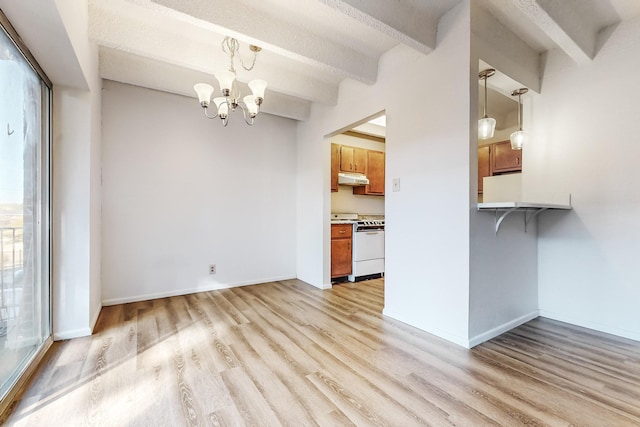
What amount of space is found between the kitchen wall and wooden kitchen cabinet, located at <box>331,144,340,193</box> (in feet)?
0.73

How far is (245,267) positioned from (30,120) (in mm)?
2703

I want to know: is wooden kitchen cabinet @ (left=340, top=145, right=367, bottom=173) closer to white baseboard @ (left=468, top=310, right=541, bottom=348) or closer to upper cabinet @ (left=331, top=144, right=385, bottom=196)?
upper cabinet @ (left=331, top=144, right=385, bottom=196)

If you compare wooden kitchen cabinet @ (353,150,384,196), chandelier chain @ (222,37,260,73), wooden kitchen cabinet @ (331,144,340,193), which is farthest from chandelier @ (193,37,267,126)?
wooden kitchen cabinet @ (353,150,384,196)

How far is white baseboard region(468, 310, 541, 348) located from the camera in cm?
218

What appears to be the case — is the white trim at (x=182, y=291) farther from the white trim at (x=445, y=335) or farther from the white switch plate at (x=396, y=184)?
the white switch plate at (x=396, y=184)

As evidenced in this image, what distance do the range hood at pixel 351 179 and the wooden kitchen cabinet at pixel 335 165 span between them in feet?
0.32

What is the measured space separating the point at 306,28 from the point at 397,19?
78 cm

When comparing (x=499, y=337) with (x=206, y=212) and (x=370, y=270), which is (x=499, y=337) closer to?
(x=370, y=270)

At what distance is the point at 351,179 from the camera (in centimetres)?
457

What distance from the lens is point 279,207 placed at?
432cm

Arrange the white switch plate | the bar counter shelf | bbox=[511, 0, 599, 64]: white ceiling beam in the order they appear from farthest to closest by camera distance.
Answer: the white switch plate → the bar counter shelf → bbox=[511, 0, 599, 64]: white ceiling beam

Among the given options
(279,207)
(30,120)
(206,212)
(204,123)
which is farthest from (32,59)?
(279,207)

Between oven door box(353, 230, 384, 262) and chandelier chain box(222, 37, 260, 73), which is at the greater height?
chandelier chain box(222, 37, 260, 73)

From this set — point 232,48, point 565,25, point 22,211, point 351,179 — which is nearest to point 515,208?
point 565,25
